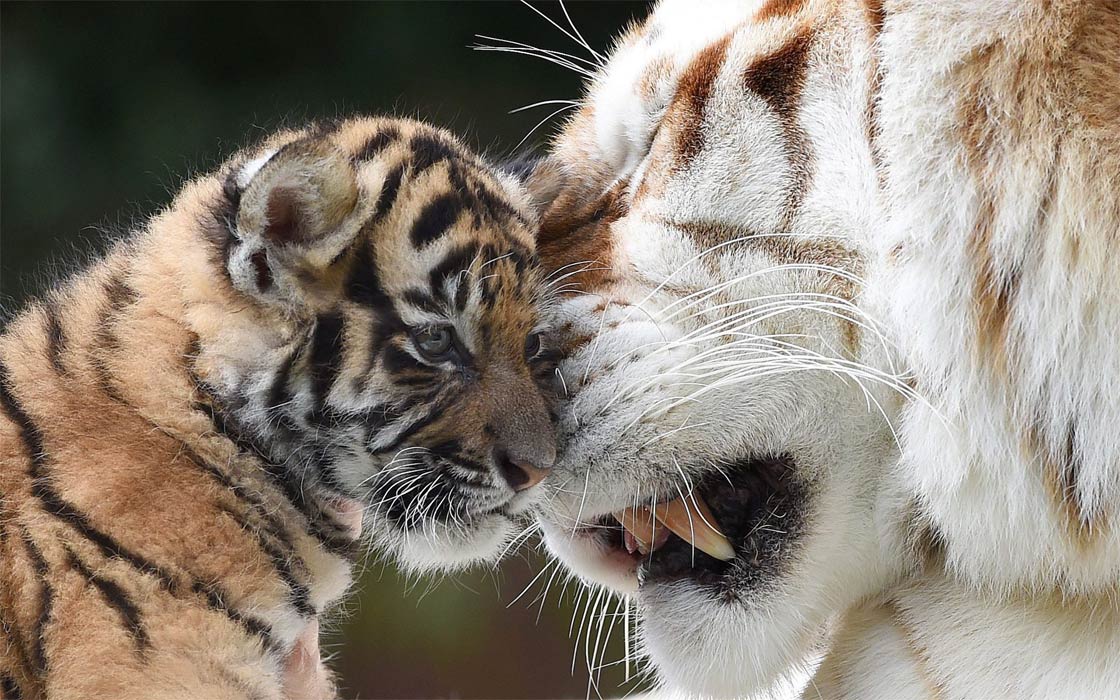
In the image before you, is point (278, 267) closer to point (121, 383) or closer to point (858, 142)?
point (121, 383)

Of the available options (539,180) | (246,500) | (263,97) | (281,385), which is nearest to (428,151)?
(539,180)

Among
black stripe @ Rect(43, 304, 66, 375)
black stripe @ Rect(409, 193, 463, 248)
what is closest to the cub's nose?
black stripe @ Rect(409, 193, 463, 248)

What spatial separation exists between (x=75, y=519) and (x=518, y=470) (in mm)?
388

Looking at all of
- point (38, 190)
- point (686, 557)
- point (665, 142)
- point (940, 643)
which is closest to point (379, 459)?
point (686, 557)

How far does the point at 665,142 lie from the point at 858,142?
21cm

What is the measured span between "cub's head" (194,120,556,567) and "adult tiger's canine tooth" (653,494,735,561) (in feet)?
0.42

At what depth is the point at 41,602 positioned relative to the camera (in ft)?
3.34

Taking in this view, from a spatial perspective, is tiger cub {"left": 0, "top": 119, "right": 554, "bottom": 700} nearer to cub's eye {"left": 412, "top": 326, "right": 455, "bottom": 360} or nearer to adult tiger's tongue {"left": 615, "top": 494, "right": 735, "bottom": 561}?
cub's eye {"left": 412, "top": 326, "right": 455, "bottom": 360}

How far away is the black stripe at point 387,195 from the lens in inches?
45.2

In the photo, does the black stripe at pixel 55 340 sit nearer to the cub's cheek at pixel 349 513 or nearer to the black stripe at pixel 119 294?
the black stripe at pixel 119 294

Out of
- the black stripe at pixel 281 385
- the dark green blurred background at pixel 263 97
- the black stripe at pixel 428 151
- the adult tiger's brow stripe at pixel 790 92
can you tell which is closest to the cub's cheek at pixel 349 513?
the black stripe at pixel 281 385

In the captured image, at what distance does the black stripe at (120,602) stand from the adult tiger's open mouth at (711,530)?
0.39 m

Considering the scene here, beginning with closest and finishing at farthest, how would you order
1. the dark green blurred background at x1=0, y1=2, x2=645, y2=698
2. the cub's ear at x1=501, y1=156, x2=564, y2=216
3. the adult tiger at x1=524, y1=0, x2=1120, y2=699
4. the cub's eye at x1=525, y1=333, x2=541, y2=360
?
the adult tiger at x1=524, y1=0, x2=1120, y2=699 < the cub's eye at x1=525, y1=333, x2=541, y2=360 < the cub's ear at x1=501, y1=156, x2=564, y2=216 < the dark green blurred background at x1=0, y1=2, x2=645, y2=698

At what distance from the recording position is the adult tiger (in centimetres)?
96
